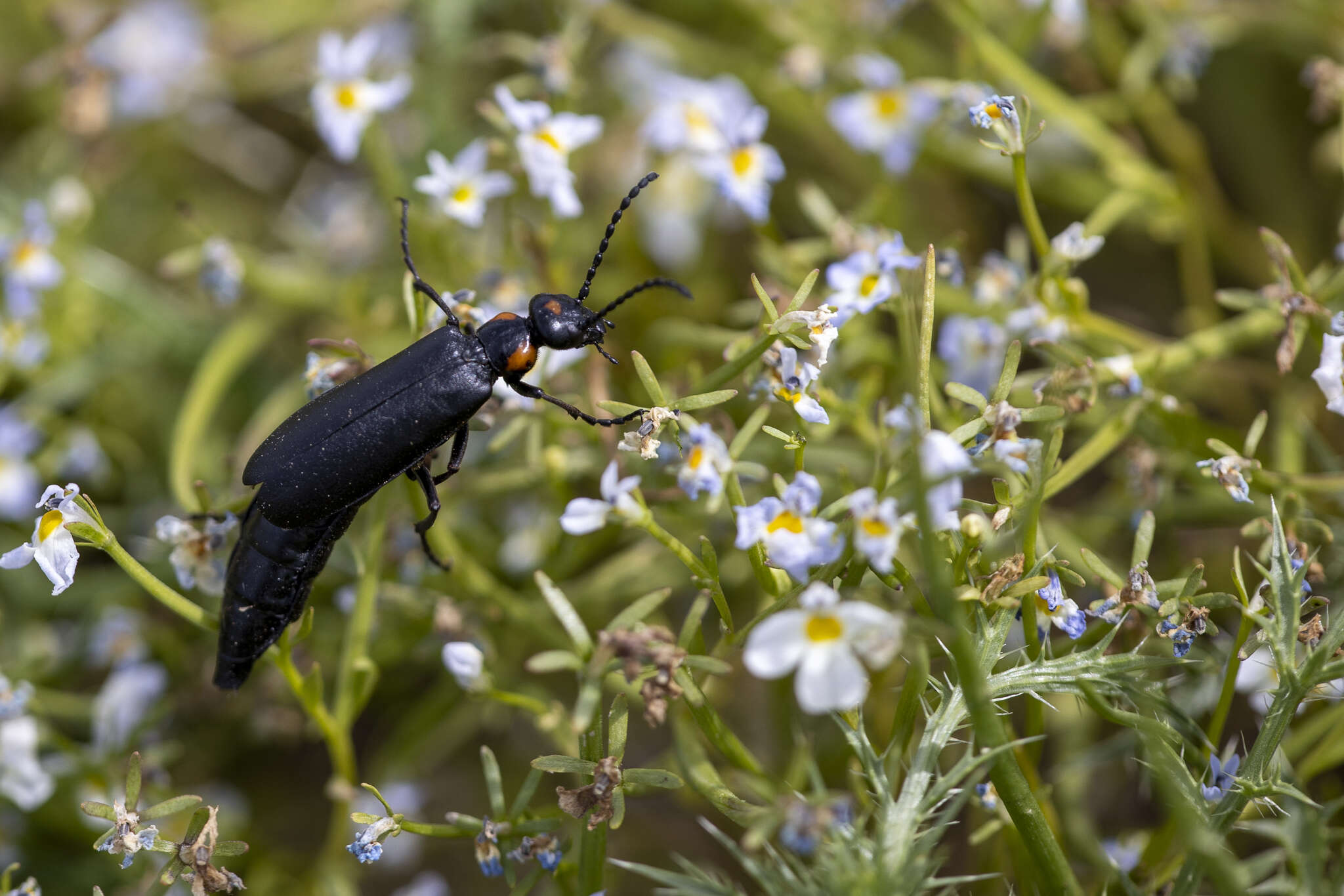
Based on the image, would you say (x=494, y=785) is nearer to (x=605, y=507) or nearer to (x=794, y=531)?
(x=605, y=507)

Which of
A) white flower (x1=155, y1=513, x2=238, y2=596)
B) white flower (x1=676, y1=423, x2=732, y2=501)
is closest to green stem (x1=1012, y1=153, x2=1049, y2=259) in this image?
white flower (x1=676, y1=423, x2=732, y2=501)

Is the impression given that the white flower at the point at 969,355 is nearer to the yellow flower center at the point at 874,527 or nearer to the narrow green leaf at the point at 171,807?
the yellow flower center at the point at 874,527

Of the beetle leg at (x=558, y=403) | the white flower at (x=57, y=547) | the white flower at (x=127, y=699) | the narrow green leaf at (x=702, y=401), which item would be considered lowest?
the white flower at (x=127, y=699)

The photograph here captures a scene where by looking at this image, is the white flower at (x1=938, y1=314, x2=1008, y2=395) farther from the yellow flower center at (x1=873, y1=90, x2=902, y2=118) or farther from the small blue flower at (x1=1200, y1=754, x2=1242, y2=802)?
the small blue flower at (x1=1200, y1=754, x2=1242, y2=802)

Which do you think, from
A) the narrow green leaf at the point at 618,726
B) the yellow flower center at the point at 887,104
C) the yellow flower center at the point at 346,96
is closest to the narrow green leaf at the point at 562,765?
the narrow green leaf at the point at 618,726

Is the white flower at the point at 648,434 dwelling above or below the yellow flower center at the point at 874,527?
below

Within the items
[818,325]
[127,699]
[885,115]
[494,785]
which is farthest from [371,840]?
[885,115]
